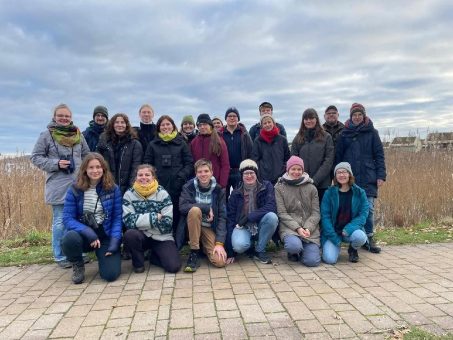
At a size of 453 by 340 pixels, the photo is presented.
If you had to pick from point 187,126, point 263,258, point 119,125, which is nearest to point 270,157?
point 187,126

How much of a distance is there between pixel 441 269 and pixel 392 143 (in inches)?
264

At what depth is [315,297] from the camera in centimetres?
388

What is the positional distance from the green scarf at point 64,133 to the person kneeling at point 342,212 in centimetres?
341

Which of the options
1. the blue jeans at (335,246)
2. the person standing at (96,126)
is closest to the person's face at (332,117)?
the blue jeans at (335,246)

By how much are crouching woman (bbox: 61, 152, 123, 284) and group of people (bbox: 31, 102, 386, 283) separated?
12 mm

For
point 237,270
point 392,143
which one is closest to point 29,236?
point 237,270

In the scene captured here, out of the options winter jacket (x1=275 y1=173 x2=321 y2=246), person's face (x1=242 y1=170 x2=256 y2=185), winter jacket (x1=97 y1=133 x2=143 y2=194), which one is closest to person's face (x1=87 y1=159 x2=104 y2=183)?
winter jacket (x1=97 y1=133 x2=143 y2=194)

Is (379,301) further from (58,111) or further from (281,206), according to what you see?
(58,111)

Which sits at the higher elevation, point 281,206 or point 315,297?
point 281,206

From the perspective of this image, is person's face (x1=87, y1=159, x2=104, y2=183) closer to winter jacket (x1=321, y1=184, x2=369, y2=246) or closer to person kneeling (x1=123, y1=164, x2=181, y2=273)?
person kneeling (x1=123, y1=164, x2=181, y2=273)

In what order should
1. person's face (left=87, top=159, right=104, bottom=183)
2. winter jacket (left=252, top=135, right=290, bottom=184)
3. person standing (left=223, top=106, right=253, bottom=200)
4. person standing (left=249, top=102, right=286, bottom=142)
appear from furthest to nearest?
1. person standing (left=249, top=102, right=286, bottom=142)
2. person standing (left=223, top=106, right=253, bottom=200)
3. winter jacket (left=252, top=135, right=290, bottom=184)
4. person's face (left=87, top=159, right=104, bottom=183)

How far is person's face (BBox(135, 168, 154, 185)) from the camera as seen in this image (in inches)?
192

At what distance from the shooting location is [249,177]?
17.1 ft

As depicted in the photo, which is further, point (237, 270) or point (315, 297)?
point (237, 270)
